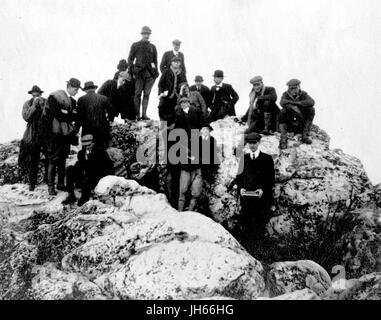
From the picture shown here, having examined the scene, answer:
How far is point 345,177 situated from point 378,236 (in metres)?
1.81

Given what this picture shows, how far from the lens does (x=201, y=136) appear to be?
9852 mm

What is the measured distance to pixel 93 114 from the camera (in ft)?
32.9

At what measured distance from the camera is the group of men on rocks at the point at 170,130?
9047 millimetres

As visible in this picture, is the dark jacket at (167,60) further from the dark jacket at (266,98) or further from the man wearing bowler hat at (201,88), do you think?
the dark jacket at (266,98)

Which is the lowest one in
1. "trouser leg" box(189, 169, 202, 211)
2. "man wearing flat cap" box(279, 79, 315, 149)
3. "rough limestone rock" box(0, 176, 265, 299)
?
"rough limestone rock" box(0, 176, 265, 299)

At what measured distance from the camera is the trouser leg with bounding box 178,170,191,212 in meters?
9.52

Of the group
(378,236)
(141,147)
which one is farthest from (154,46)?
(378,236)

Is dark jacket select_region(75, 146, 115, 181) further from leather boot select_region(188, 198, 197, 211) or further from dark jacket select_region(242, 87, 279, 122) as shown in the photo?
dark jacket select_region(242, 87, 279, 122)

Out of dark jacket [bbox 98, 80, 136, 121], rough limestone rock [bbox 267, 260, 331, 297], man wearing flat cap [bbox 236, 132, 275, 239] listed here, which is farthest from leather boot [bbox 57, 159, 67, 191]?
rough limestone rock [bbox 267, 260, 331, 297]

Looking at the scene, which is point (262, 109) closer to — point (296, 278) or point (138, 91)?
point (138, 91)

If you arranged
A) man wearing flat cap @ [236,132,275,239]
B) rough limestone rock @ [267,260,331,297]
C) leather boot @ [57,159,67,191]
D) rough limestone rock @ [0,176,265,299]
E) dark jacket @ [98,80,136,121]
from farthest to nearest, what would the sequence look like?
dark jacket @ [98,80,136,121]
leather boot @ [57,159,67,191]
man wearing flat cap @ [236,132,275,239]
rough limestone rock @ [267,260,331,297]
rough limestone rock @ [0,176,265,299]

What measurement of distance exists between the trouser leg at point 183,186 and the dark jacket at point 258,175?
1.09m

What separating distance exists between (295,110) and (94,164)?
14.6 ft

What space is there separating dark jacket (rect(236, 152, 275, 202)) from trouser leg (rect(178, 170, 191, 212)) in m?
1.09
